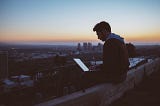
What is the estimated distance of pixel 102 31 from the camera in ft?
12.3

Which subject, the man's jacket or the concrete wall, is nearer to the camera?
the concrete wall

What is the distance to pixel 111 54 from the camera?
357cm

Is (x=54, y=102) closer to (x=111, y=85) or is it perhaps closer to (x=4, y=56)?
(x=111, y=85)

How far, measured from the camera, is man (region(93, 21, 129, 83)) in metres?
3.57

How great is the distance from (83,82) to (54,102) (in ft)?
4.75

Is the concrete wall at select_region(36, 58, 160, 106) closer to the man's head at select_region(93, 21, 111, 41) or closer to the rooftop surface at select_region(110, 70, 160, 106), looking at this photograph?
the rooftop surface at select_region(110, 70, 160, 106)

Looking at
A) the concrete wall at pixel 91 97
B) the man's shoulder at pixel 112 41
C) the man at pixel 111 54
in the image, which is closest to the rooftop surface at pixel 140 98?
the concrete wall at pixel 91 97

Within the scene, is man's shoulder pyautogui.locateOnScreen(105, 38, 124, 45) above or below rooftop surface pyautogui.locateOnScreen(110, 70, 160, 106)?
above

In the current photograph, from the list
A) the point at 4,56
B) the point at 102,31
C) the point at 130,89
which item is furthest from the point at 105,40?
the point at 4,56

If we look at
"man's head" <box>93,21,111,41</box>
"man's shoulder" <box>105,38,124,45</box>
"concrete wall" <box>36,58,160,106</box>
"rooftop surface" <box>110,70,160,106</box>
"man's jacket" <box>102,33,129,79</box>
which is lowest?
"rooftop surface" <box>110,70,160,106</box>

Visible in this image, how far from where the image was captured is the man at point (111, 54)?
3572 millimetres

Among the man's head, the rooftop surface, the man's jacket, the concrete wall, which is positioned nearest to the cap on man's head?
the man's head

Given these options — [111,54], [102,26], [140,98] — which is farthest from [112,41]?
[140,98]

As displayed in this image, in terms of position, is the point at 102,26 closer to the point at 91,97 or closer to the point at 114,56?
the point at 114,56
